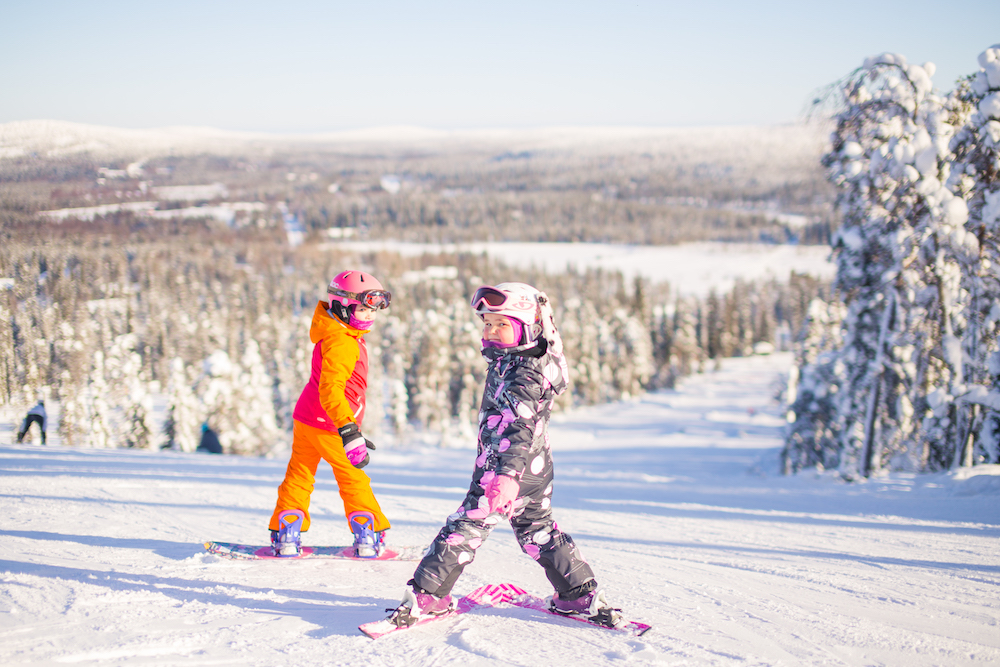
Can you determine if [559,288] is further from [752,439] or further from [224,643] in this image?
[224,643]

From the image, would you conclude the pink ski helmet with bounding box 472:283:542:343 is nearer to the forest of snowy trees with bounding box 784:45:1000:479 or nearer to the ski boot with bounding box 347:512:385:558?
the ski boot with bounding box 347:512:385:558

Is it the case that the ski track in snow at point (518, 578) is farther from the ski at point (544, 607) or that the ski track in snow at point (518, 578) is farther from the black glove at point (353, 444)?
the black glove at point (353, 444)

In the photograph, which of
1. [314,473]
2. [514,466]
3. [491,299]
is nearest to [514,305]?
[491,299]

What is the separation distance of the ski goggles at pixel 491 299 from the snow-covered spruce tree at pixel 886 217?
880 cm

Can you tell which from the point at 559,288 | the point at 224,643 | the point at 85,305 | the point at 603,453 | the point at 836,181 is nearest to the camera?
the point at 224,643

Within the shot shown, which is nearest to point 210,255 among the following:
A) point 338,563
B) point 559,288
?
point 338,563

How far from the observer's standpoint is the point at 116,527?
5.04 meters

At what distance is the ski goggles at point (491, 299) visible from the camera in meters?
2.95

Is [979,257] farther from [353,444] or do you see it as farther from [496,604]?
[353,444]

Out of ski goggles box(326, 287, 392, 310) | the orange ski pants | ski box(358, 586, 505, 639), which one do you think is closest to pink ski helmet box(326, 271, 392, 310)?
ski goggles box(326, 287, 392, 310)

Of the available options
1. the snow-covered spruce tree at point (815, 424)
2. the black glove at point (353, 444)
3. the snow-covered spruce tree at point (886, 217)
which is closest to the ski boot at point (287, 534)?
the black glove at point (353, 444)

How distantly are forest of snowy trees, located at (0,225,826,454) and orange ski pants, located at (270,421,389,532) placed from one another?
10231mm

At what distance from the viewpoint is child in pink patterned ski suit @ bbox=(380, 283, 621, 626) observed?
9.72 feet

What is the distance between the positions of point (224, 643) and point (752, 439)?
130 ft
